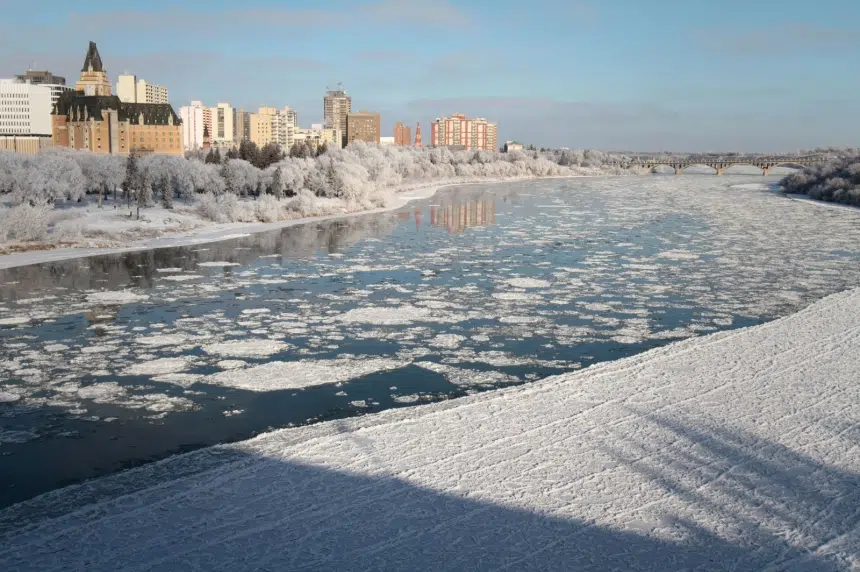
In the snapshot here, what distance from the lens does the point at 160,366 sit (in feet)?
39.9

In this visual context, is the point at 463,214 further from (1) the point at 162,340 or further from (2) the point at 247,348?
(2) the point at 247,348

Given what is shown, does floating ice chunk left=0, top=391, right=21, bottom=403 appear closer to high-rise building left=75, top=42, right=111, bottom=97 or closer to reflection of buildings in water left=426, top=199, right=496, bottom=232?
reflection of buildings in water left=426, top=199, right=496, bottom=232

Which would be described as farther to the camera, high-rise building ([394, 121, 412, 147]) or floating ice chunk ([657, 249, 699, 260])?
high-rise building ([394, 121, 412, 147])

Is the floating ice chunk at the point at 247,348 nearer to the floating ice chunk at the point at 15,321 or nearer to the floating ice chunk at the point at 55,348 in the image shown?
the floating ice chunk at the point at 55,348

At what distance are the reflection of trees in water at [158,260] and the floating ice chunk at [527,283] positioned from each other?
319 inches

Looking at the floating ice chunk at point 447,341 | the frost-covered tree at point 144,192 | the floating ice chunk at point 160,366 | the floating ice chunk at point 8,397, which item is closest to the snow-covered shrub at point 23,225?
the frost-covered tree at point 144,192

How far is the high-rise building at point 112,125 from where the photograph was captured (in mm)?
77875

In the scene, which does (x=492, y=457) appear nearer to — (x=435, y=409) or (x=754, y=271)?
(x=435, y=409)

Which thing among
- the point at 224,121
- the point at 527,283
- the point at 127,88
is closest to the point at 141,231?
the point at 527,283

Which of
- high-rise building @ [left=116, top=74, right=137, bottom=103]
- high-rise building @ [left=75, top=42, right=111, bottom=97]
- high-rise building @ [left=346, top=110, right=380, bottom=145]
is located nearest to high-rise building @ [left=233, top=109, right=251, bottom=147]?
high-rise building @ [left=346, top=110, right=380, bottom=145]

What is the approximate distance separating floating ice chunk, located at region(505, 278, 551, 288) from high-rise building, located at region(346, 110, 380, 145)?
473 ft

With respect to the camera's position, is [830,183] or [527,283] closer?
[527,283]

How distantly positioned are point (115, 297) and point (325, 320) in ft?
18.4

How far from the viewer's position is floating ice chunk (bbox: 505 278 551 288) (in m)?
19.2
